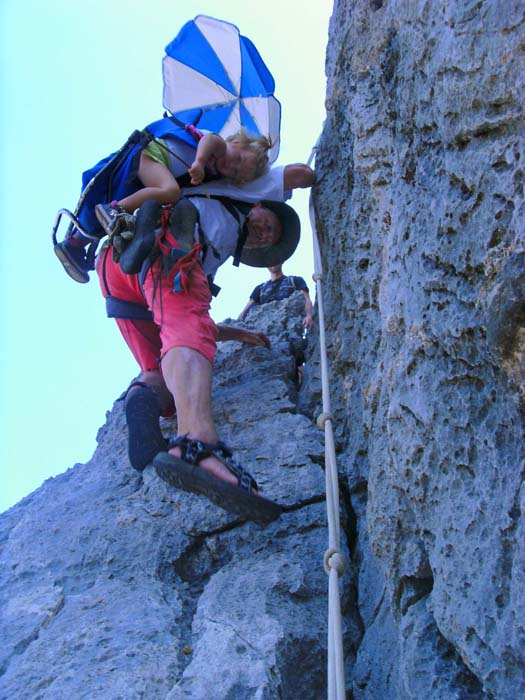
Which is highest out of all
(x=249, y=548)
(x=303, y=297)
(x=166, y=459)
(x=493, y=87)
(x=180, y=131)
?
(x=180, y=131)

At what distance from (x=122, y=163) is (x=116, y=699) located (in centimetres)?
233

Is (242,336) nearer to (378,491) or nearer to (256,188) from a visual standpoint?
(256,188)

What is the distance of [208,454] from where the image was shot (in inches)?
111

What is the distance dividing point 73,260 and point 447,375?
2.35 metres

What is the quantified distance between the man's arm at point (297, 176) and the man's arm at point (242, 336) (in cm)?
77

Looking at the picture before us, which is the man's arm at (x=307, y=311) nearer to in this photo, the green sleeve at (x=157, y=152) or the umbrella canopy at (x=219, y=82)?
the umbrella canopy at (x=219, y=82)

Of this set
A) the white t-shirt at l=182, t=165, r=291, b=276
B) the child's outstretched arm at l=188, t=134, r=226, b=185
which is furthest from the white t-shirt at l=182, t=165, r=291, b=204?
the child's outstretched arm at l=188, t=134, r=226, b=185

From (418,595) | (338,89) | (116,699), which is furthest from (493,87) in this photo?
(338,89)

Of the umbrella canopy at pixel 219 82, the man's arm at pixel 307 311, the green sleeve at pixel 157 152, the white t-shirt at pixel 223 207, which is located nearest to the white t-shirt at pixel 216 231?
the white t-shirt at pixel 223 207

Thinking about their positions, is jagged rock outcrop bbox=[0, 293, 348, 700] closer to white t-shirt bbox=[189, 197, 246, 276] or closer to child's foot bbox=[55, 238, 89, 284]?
white t-shirt bbox=[189, 197, 246, 276]

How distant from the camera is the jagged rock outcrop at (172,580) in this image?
96.3 inches

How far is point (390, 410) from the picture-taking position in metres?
2.39

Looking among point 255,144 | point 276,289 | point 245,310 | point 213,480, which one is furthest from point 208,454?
point 276,289

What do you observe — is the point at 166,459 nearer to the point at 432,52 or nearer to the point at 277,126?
the point at 432,52
